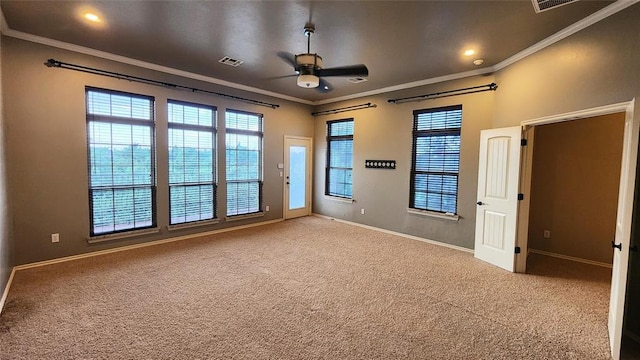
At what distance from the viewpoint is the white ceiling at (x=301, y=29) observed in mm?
2779

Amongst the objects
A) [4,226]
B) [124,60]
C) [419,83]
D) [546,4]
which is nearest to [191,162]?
[124,60]

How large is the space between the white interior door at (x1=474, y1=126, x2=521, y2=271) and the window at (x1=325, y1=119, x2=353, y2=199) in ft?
9.58

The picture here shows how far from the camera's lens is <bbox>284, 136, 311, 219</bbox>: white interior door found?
686 centimetres

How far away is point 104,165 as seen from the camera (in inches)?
167

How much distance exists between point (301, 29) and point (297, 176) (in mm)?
4254

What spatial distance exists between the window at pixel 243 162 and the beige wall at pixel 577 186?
17.5 ft

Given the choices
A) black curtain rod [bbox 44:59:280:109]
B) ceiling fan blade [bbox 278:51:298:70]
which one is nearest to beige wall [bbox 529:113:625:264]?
ceiling fan blade [bbox 278:51:298:70]

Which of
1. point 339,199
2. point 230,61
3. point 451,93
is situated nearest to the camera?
point 230,61

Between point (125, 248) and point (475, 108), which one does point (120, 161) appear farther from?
point (475, 108)

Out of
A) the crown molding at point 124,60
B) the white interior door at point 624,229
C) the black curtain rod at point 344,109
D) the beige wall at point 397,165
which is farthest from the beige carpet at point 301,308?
the black curtain rod at point 344,109

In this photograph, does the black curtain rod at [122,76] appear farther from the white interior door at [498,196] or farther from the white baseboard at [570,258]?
the white baseboard at [570,258]

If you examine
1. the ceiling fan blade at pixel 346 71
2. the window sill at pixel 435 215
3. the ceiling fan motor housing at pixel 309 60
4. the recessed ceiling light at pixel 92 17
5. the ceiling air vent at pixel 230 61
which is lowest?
the window sill at pixel 435 215

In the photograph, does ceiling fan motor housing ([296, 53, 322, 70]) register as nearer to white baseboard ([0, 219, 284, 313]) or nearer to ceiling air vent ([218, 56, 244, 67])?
ceiling air vent ([218, 56, 244, 67])

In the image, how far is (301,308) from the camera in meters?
2.84
